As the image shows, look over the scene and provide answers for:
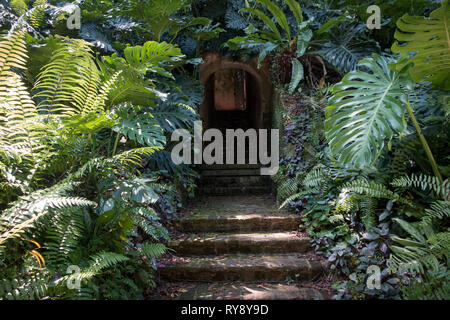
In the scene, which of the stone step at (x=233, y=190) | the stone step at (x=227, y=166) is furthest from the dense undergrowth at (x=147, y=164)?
the stone step at (x=227, y=166)

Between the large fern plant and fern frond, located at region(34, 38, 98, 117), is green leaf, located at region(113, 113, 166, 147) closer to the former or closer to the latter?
the large fern plant

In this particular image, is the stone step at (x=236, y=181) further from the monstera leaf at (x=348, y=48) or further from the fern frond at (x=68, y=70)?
the fern frond at (x=68, y=70)

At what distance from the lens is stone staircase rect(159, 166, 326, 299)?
6.95 ft

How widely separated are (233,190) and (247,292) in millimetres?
2274

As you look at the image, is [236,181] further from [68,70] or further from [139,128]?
[68,70]

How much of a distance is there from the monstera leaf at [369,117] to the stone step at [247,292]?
3.67 ft

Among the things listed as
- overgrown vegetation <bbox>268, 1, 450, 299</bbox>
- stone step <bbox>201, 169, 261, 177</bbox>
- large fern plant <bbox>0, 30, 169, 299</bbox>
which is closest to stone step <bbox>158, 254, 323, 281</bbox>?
overgrown vegetation <bbox>268, 1, 450, 299</bbox>

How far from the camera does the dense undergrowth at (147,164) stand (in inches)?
57.1

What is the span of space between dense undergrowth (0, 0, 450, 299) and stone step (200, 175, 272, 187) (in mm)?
1351

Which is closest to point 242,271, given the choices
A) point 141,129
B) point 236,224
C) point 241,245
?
point 241,245

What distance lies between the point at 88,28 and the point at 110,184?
221 cm

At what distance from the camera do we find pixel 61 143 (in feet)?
5.43
